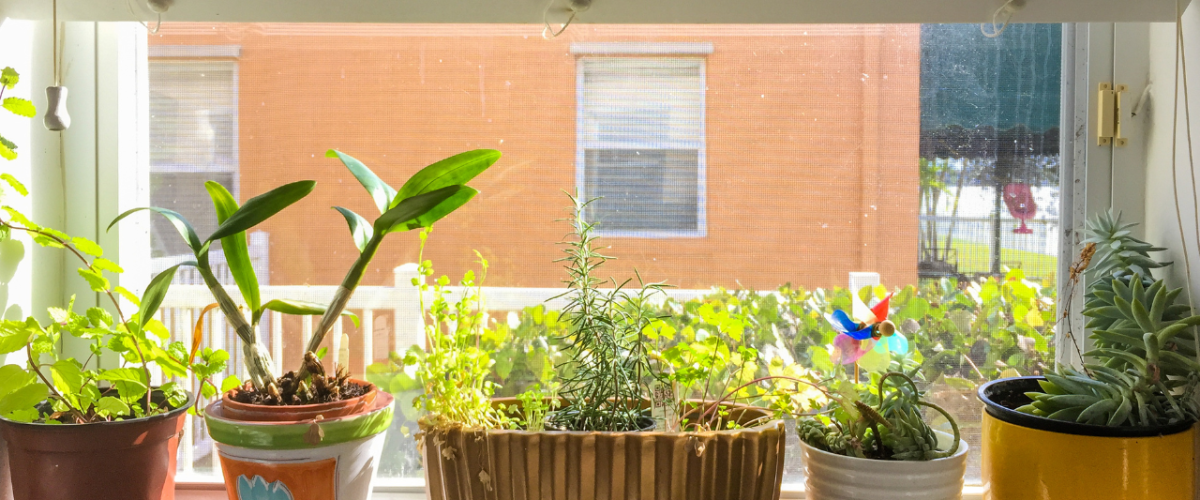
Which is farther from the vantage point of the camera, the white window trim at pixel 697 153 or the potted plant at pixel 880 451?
the white window trim at pixel 697 153

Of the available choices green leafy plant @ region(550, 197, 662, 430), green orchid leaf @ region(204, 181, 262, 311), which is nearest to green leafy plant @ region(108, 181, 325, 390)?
green orchid leaf @ region(204, 181, 262, 311)

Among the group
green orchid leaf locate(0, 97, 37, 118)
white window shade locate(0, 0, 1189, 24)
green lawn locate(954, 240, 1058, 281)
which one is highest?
white window shade locate(0, 0, 1189, 24)

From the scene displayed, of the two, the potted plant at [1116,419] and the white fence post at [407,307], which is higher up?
the white fence post at [407,307]

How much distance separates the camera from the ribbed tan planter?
32.7 inches

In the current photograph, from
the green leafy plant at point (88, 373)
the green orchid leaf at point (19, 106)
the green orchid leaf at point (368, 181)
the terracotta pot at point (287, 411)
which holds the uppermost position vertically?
the green orchid leaf at point (19, 106)

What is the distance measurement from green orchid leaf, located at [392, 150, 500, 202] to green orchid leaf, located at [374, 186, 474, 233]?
2.4 inches

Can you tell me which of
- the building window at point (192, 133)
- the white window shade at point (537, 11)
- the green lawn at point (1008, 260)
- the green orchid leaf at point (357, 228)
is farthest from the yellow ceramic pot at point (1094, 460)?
the building window at point (192, 133)

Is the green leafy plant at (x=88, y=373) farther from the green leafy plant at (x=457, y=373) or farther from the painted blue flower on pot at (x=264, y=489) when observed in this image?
the green leafy plant at (x=457, y=373)

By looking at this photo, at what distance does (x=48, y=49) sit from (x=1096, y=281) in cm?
155

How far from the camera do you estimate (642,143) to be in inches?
45.8

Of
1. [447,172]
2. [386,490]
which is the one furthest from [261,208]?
[386,490]

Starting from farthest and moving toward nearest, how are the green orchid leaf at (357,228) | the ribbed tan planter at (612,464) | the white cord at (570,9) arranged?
the white cord at (570,9), the green orchid leaf at (357,228), the ribbed tan planter at (612,464)

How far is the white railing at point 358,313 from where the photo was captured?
1183 millimetres

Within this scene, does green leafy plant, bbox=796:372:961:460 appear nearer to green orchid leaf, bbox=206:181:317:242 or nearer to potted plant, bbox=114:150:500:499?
potted plant, bbox=114:150:500:499
